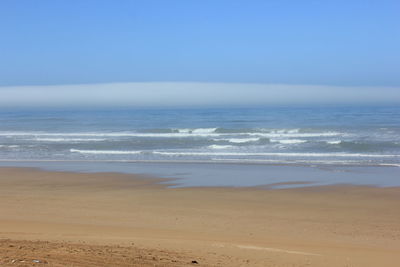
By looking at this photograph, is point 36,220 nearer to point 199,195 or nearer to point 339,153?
point 199,195

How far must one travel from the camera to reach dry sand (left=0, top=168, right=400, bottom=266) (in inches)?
260

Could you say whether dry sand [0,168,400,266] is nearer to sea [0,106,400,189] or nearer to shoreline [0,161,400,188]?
shoreline [0,161,400,188]

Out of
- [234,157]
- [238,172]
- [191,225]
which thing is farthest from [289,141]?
[191,225]

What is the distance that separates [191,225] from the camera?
31.1ft

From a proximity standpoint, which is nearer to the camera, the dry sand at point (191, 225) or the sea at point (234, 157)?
the dry sand at point (191, 225)

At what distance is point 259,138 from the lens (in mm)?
32250

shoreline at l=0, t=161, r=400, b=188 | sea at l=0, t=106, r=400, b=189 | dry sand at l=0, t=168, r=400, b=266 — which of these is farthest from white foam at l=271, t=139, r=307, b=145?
dry sand at l=0, t=168, r=400, b=266

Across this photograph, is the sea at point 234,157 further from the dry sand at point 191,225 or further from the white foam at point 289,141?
the dry sand at point 191,225

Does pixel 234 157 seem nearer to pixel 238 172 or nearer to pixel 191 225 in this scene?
pixel 238 172

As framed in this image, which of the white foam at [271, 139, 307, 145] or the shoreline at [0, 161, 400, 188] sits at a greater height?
the white foam at [271, 139, 307, 145]

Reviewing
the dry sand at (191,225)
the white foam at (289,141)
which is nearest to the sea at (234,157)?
the white foam at (289,141)

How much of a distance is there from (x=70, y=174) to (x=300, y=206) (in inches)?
377

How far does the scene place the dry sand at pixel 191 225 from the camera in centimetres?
661

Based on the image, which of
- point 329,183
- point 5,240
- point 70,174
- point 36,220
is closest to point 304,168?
point 329,183
